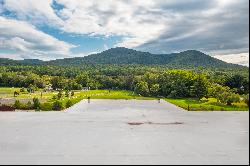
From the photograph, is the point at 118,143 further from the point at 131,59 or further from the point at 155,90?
the point at 131,59

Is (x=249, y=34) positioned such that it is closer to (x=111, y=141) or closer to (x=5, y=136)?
(x=111, y=141)

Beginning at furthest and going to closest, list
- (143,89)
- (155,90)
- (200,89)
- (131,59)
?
(131,59) < (143,89) < (155,90) < (200,89)

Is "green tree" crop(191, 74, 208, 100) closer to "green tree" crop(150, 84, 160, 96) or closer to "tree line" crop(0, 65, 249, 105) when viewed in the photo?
"tree line" crop(0, 65, 249, 105)

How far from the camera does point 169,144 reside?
7223mm

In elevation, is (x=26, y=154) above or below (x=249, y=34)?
below

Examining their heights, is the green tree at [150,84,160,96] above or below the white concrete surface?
above

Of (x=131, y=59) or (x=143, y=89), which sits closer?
(x=143, y=89)

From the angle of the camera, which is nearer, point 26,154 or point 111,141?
point 26,154

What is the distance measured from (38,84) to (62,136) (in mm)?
45888

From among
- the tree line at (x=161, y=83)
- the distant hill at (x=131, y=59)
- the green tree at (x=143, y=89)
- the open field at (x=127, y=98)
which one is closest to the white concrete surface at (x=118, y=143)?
the open field at (x=127, y=98)

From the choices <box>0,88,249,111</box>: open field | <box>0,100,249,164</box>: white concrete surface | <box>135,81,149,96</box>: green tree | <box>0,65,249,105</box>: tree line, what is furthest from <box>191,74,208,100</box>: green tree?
<box>0,100,249,164</box>: white concrete surface

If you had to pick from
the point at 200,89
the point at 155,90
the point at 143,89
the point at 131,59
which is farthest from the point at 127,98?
the point at 131,59

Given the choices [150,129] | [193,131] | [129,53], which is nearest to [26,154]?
[150,129]

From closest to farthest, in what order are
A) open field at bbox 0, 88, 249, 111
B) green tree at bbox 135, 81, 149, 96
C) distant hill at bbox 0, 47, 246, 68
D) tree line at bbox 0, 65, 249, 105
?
open field at bbox 0, 88, 249, 111 → tree line at bbox 0, 65, 249, 105 → green tree at bbox 135, 81, 149, 96 → distant hill at bbox 0, 47, 246, 68
